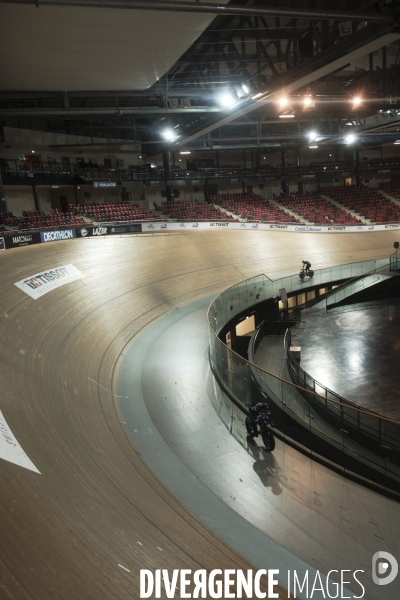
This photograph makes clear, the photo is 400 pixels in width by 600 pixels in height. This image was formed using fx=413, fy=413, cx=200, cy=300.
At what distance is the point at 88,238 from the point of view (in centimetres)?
1836

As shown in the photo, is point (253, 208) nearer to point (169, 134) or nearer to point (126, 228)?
point (169, 134)

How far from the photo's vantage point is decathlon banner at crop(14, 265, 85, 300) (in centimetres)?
1129

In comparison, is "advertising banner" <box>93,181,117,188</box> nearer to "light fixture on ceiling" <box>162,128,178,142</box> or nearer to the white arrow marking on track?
"light fixture on ceiling" <box>162,128,178,142</box>

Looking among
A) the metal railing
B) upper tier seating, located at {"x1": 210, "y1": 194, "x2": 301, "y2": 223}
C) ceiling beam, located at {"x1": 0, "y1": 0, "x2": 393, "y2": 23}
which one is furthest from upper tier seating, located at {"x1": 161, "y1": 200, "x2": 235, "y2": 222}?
the metal railing

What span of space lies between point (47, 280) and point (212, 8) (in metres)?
8.31

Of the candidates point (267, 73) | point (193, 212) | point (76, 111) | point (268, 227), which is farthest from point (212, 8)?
point (193, 212)

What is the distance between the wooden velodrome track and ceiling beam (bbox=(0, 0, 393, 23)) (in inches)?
242

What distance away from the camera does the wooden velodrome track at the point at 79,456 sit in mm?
3309

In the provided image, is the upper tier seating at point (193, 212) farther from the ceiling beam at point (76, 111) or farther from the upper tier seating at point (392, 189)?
the upper tier seating at point (392, 189)

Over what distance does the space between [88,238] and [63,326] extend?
8.94 m

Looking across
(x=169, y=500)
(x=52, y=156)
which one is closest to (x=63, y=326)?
(x=169, y=500)

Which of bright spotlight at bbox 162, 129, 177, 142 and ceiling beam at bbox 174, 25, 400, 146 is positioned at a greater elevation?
bright spotlight at bbox 162, 129, 177, 142

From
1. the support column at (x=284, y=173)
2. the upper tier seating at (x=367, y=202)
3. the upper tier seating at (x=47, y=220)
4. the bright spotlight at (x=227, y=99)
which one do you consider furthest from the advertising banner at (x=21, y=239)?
the upper tier seating at (x=367, y=202)

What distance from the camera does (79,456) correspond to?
16.9 ft
